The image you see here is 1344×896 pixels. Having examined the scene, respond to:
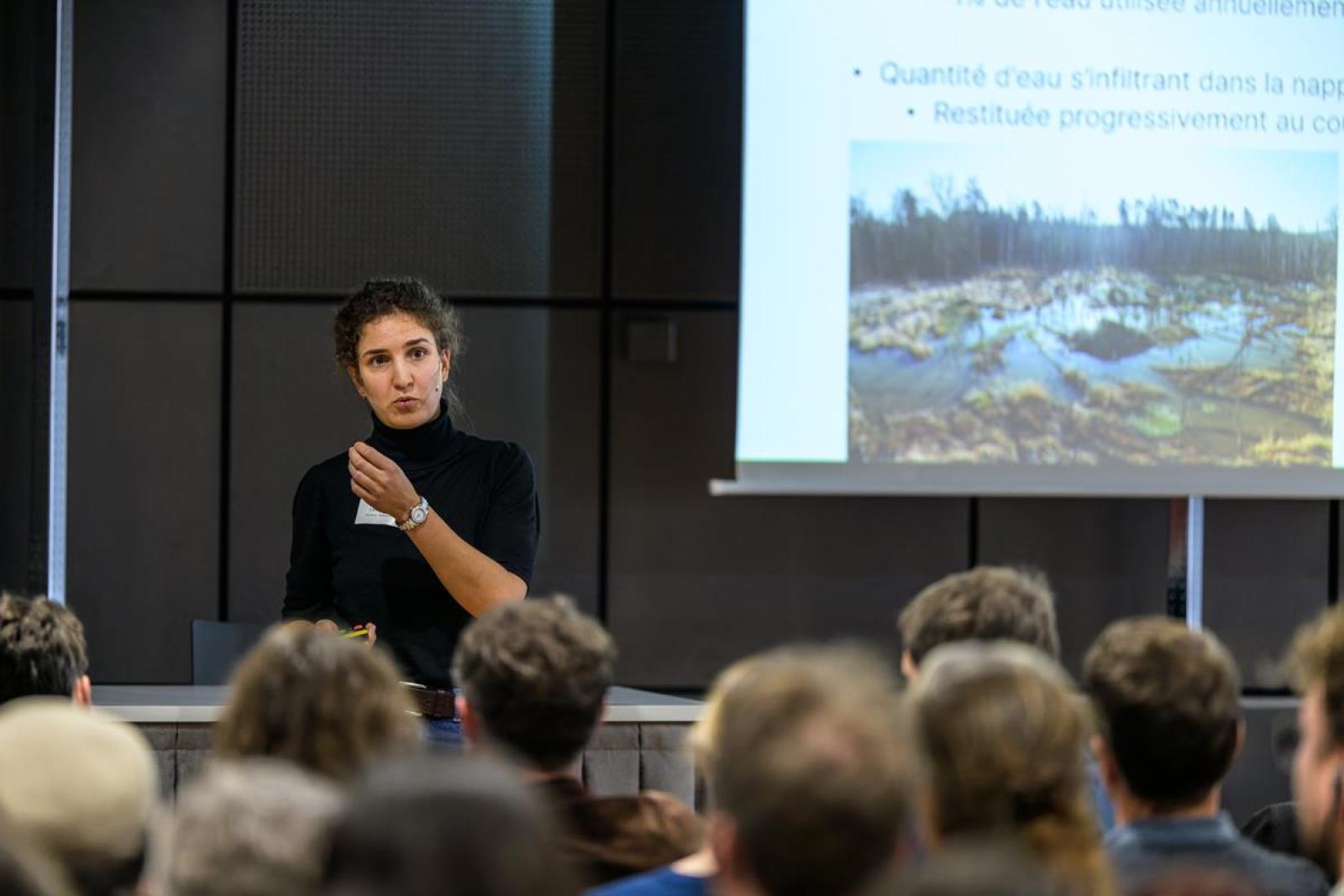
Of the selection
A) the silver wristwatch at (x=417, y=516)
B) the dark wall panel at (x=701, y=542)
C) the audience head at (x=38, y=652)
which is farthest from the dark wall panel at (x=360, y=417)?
the audience head at (x=38, y=652)

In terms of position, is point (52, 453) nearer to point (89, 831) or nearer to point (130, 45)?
point (130, 45)

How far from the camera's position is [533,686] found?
6.10 feet

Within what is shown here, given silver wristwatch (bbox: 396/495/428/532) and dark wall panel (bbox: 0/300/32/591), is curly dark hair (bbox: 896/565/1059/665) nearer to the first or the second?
silver wristwatch (bbox: 396/495/428/532)

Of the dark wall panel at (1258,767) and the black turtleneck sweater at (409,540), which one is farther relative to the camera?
the dark wall panel at (1258,767)

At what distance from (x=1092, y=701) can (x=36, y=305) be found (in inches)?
143

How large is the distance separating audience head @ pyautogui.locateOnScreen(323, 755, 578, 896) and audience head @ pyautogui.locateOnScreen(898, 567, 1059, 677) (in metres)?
1.26

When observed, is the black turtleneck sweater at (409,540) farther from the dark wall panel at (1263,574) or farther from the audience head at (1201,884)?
the dark wall panel at (1263,574)

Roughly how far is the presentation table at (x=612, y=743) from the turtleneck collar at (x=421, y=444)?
0.66 metres

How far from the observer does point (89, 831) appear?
1.29 m

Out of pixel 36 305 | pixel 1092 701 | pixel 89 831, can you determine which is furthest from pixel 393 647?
pixel 36 305

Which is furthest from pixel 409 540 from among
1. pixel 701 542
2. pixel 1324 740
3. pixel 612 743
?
pixel 701 542

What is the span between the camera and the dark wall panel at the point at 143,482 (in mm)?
4910

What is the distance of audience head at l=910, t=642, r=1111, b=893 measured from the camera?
1490 mm

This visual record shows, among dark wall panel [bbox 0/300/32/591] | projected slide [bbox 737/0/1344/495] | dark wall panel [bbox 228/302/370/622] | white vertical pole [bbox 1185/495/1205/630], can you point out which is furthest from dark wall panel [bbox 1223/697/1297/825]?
dark wall panel [bbox 0/300/32/591]
